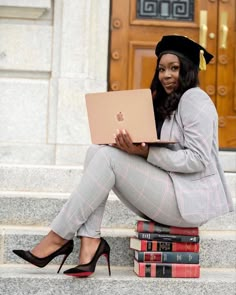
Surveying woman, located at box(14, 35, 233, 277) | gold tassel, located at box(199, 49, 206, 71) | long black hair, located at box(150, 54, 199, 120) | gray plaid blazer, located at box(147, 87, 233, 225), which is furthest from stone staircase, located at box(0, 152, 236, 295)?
gold tassel, located at box(199, 49, 206, 71)

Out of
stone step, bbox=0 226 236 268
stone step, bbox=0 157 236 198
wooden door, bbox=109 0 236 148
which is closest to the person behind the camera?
stone step, bbox=0 226 236 268

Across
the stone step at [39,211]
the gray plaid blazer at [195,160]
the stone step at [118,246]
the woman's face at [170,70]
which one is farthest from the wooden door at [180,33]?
the gray plaid blazer at [195,160]

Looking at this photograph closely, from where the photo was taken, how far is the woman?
2.63 m

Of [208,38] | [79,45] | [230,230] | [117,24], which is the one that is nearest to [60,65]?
[79,45]

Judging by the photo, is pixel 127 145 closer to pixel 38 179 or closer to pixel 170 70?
pixel 170 70

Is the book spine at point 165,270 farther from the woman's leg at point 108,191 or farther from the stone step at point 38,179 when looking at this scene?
the stone step at point 38,179

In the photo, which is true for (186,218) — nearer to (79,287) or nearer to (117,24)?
(79,287)

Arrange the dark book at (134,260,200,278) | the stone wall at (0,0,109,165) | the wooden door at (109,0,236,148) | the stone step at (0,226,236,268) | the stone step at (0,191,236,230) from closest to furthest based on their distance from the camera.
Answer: the dark book at (134,260,200,278) < the stone step at (0,226,236,268) < the stone step at (0,191,236,230) < the stone wall at (0,0,109,165) < the wooden door at (109,0,236,148)

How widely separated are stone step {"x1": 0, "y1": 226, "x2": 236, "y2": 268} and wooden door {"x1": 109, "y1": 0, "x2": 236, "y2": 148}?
1.64 m

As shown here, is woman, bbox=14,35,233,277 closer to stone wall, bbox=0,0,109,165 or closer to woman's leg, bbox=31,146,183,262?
woman's leg, bbox=31,146,183,262

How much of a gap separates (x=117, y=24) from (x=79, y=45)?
0.40 m

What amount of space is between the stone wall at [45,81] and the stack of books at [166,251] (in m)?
1.67

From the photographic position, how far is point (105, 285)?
2.63 metres

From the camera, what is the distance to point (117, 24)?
15.2 feet
